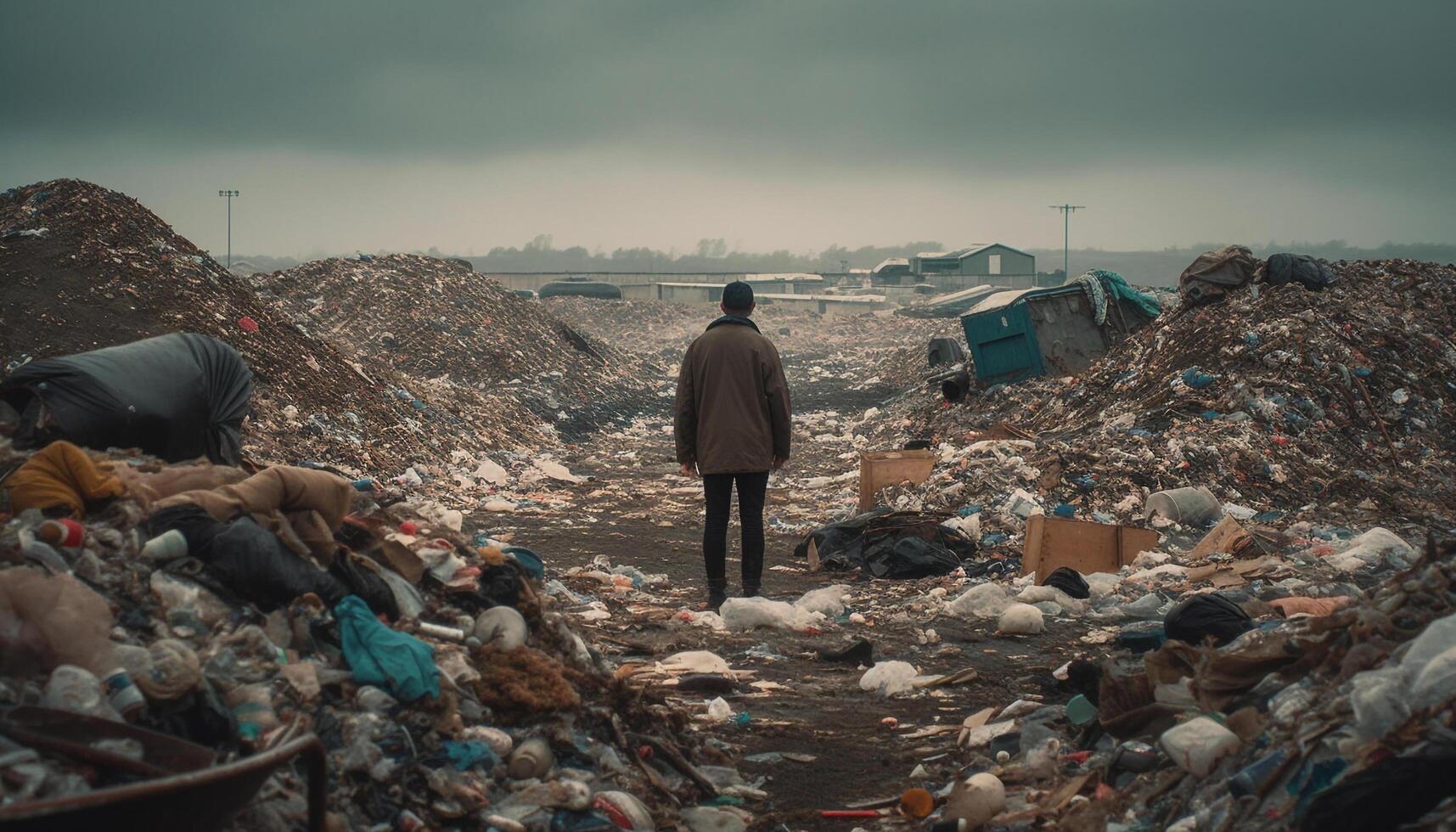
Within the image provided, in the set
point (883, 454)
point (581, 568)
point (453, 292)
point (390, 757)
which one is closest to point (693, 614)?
point (581, 568)

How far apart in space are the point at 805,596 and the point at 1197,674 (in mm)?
3075

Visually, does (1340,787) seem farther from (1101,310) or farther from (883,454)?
(1101,310)

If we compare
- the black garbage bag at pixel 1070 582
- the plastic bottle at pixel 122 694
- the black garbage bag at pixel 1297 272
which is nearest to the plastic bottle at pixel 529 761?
the plastic bottle at pixel 122 694

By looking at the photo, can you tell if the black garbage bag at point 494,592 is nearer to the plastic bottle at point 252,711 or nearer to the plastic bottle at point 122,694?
the plastic bottle at point 252,711

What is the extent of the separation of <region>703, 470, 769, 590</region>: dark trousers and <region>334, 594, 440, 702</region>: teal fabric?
3.13 meters

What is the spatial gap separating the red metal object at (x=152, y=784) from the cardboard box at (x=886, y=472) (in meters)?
7.09

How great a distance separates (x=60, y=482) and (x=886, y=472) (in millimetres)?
6834

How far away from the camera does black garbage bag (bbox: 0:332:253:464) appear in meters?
5.10

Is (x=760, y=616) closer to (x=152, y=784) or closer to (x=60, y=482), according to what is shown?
(x=60, y=482)

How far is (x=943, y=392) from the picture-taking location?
15383 millimetres

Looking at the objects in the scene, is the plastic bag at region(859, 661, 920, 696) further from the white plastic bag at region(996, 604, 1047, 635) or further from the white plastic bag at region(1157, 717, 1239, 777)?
the white plastic bag at region(1157, 717, 1239, 777)

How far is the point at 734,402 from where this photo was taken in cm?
662

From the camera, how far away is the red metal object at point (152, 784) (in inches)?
81.5

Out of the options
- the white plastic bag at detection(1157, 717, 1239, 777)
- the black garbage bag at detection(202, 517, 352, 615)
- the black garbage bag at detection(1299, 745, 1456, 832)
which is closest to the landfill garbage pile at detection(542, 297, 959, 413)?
the black garbage bag at detection(202, 517, 352, 615)
